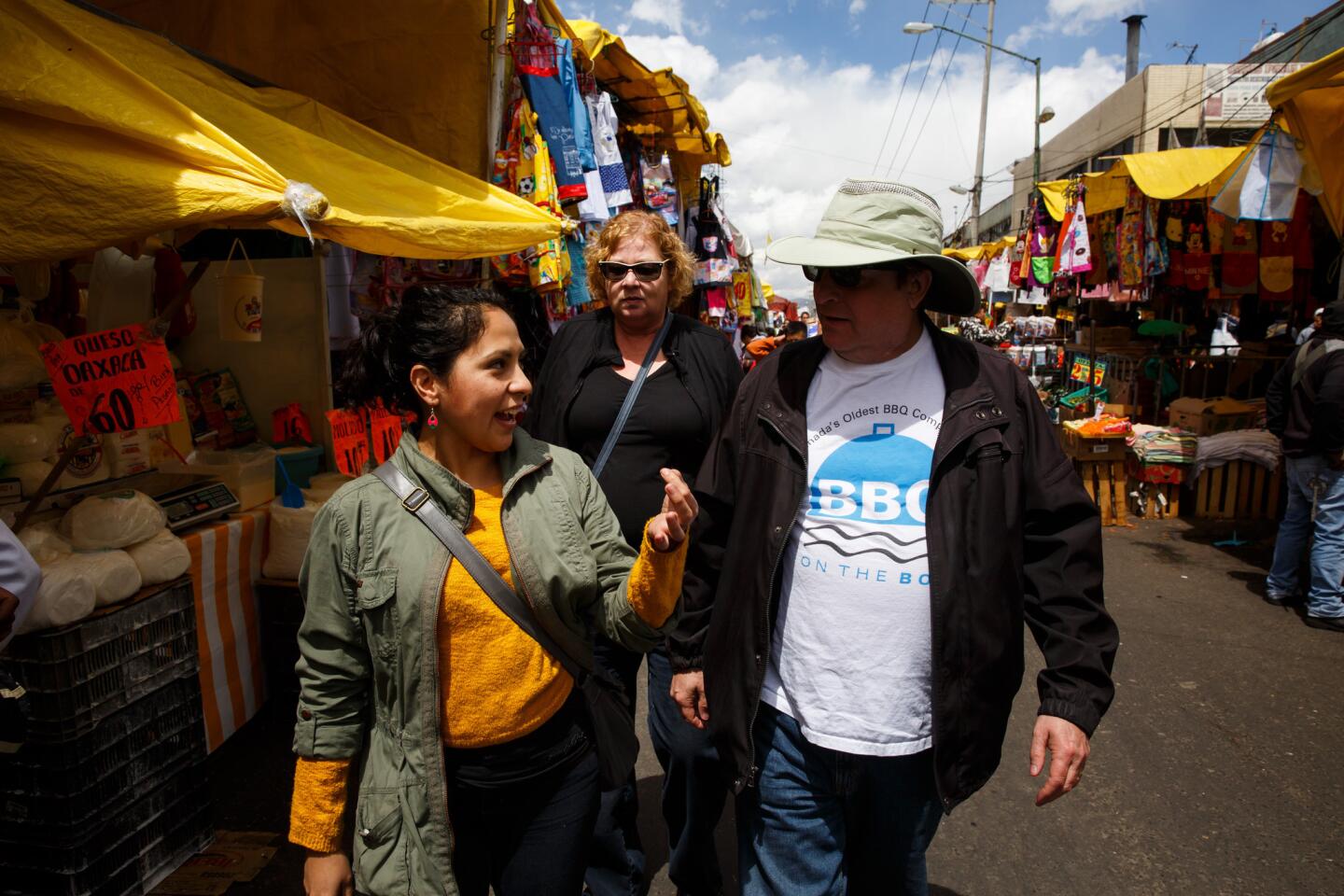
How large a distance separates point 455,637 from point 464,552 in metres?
0.18

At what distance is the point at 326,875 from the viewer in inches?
62.1

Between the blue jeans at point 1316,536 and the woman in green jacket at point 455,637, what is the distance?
5357mm

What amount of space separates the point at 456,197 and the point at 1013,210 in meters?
38.7

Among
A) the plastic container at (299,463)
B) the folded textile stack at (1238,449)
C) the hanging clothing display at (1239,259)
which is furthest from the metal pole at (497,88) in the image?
the hanging clothing display at (1239,259)

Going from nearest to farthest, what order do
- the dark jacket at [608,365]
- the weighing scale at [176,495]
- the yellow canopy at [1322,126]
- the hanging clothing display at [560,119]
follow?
1. the dark jacket at [608,365]
2. the weighing scale at [176,495]
3. the hanging clothing display at [560,119]
4. the yellow canopy at [1322,126]

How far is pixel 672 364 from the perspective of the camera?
8.57 ft

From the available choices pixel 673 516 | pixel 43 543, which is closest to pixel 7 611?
pixel 673 516

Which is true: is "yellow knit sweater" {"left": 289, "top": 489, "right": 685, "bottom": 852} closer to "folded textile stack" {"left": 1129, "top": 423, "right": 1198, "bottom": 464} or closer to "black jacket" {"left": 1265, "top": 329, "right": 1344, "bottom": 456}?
"black jacket" {"left": 1265, "top": 329, "right": 1344, "bottom": 456}

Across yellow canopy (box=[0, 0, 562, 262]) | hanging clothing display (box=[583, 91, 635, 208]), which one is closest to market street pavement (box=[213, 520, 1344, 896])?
yellow canopy (box=[0, 0, 562, 262])

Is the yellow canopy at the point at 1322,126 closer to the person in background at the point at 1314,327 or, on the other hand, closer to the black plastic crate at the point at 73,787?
the person in background at the point at 1314,327

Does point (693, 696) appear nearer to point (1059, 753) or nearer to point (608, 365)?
point (1059, 753)

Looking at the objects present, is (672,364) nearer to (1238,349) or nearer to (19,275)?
(19,275)

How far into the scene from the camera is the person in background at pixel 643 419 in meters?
2.33

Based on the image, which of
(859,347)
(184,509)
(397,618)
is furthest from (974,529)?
(184,509)
